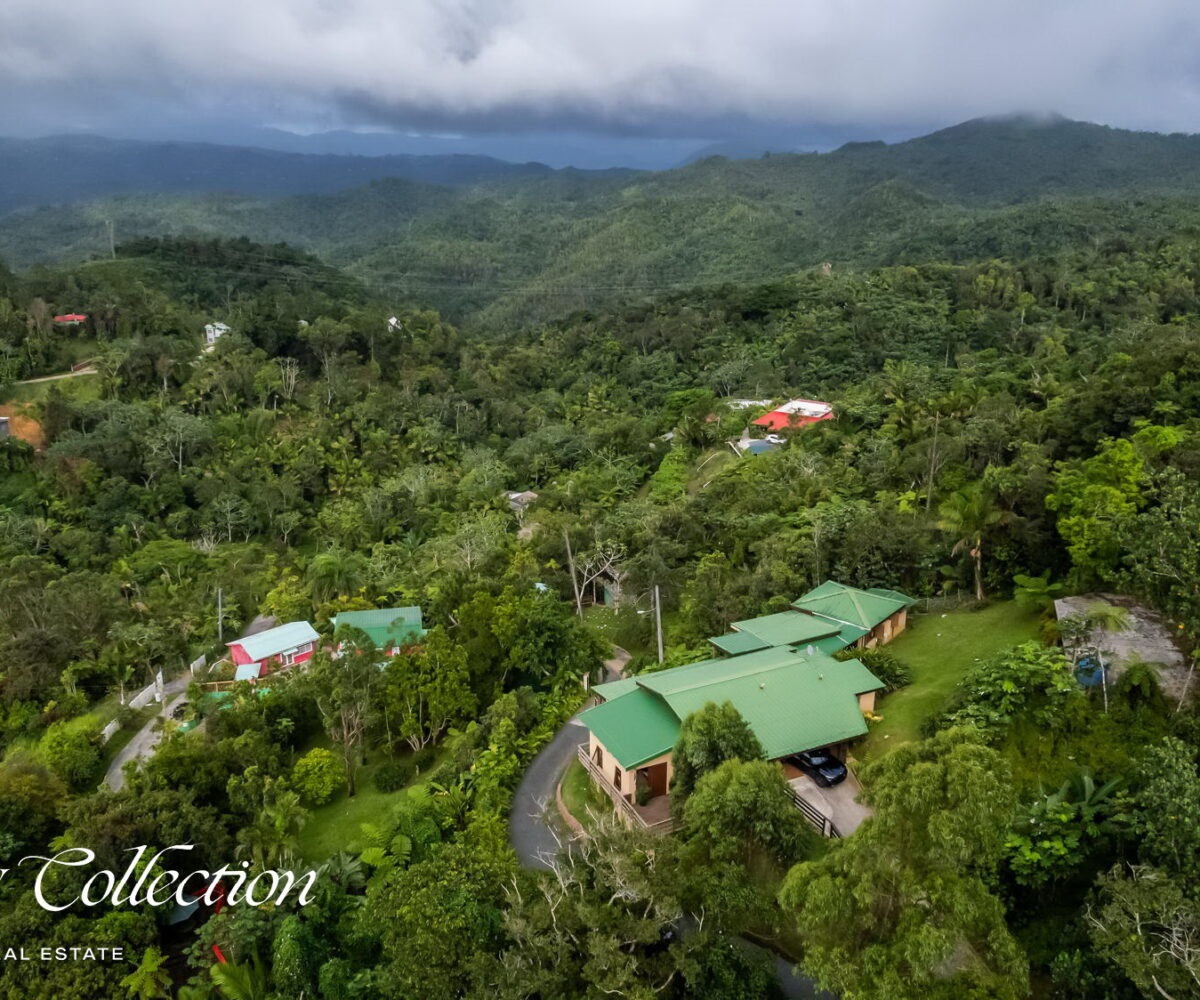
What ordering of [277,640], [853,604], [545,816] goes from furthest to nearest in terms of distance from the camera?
[277,640] → [853,604] → [545,816]

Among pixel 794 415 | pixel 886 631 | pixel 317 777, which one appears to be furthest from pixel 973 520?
pixel 794 415

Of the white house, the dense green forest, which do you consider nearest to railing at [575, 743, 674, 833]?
the dense green forest

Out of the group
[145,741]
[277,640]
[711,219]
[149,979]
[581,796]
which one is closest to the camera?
[149,979]

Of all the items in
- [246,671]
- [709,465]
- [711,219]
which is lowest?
[246,671]

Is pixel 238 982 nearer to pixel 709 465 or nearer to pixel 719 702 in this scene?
pixel 719 702

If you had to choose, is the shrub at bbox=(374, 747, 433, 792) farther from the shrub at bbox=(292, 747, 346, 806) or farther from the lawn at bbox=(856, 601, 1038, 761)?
the lawn at bbox=(856, 601, 1038, 761)

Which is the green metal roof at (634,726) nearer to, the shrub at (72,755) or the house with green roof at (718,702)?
the house with green roof at (718,702)
